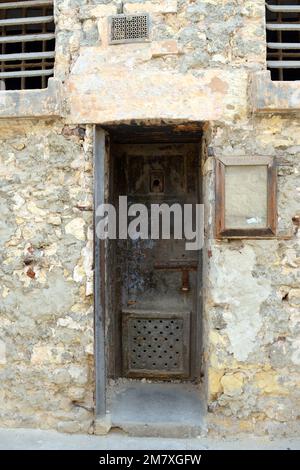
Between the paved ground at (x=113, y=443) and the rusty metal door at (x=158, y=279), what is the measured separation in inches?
32.1

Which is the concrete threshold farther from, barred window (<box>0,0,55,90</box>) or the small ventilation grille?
the small ventilation grille

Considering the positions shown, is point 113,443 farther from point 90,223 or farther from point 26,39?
point 26,39

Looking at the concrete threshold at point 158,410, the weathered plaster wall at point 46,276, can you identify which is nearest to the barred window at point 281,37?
the weathered plaster wall at point 46,276

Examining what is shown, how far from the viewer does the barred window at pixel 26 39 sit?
3.36 metres

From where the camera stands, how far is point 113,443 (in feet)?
10.3

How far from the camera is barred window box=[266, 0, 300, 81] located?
3.20 metres

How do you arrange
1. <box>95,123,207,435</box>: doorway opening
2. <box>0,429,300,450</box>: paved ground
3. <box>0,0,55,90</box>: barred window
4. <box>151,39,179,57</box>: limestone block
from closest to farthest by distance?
1. <box>0,429,300,450</box>: paved ground
2. <box>151,39,179,57</box>: limestone block
3. <box>0,0,55,90</box>: barred window
4. <box>95,123,207,435</box>: doorway opening

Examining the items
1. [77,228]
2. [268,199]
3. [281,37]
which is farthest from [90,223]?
[281,37]

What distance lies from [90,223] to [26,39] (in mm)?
1532

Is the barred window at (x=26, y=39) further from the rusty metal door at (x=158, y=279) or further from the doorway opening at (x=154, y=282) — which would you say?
the rusty metal door at (x=158, y=279)

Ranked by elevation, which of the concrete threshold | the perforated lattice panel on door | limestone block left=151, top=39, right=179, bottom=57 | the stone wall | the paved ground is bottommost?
the paved ground

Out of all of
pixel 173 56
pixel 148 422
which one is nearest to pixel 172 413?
pixel 148 422

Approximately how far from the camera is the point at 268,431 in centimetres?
312

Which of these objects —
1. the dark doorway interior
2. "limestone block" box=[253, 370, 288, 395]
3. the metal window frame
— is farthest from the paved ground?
the metal window frame
